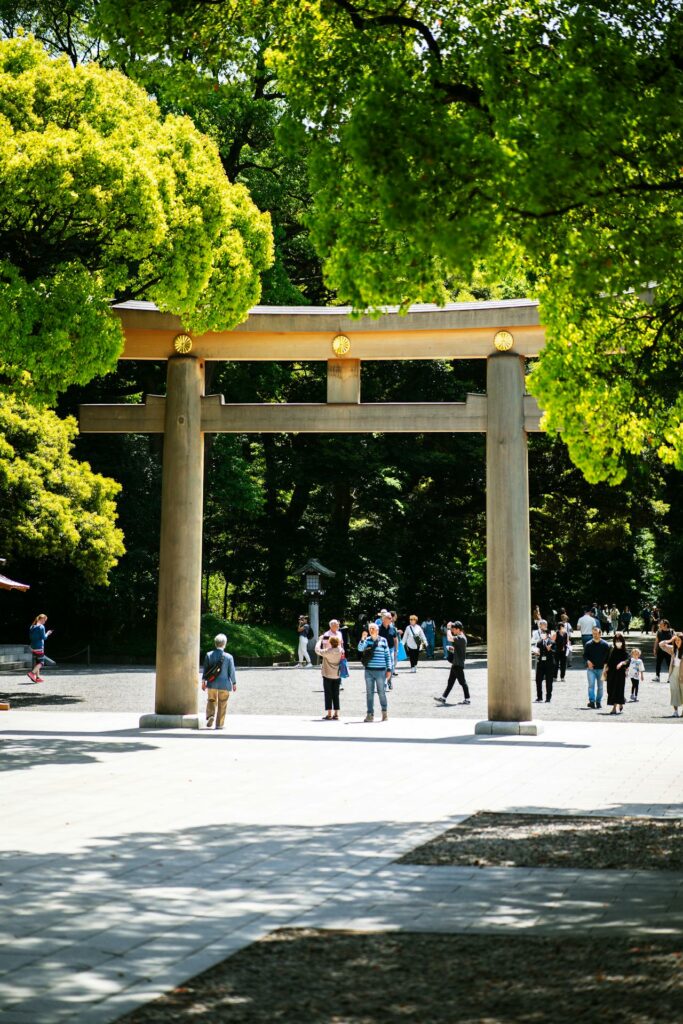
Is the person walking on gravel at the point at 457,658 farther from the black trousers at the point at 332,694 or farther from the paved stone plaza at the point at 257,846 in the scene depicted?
the paved stone plaza at the point at 257,846

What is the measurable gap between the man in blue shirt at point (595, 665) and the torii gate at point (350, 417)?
5.00 meters

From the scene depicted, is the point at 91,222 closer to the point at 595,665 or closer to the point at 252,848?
the point at 252,848

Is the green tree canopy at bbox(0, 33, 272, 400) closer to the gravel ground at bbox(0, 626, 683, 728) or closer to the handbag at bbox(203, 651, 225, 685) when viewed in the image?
the handbag at bbox(203, 651, 225, 685)

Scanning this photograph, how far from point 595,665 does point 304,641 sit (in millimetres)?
13163

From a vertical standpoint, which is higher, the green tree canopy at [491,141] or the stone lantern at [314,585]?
the green tree canopy at [491,141]

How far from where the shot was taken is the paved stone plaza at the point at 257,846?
584cm

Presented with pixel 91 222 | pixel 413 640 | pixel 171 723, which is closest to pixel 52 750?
pixel 171 723

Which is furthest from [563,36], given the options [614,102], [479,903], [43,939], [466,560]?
[466,560]

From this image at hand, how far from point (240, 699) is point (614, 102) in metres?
17.7

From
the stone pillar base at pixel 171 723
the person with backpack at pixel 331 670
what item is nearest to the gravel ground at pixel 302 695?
the person with backpack at pixel 331 670

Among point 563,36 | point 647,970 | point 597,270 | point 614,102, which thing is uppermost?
point 563,36

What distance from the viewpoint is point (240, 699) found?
2359 centimetres

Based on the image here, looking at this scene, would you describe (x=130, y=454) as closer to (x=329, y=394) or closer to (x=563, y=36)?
(x=329, y=394)

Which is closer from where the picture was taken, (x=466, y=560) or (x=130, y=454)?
(x=130, y=454)
